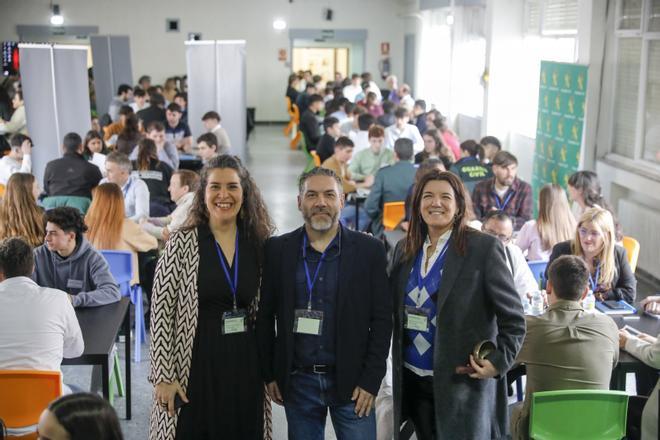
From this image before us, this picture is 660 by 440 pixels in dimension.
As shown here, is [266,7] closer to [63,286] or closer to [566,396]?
[63,286]

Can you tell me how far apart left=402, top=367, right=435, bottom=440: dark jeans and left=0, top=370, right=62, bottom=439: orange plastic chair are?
134 cm

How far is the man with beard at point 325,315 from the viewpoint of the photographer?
2.79 metres

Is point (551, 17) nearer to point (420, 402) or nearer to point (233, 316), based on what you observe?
point (420, 402)

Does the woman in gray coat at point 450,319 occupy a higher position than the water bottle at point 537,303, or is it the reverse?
the woman in gray coat at point 450,319

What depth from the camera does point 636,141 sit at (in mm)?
8148

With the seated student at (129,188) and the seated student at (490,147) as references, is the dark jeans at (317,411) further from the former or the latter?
the seated student at (490,147)

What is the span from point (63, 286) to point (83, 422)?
2573 mm

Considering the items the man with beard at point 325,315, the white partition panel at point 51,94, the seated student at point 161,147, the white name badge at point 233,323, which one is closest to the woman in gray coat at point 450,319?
the man with beard at point 325,315

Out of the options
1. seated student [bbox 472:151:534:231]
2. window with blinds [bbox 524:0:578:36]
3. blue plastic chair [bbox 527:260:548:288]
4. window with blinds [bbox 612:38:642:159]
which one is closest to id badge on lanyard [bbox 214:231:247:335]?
blue plastic chair [bbox 527:260:548:288]

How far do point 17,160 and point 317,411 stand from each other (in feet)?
20.3

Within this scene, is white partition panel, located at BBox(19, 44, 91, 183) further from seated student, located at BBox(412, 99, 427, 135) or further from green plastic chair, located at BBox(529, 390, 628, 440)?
green plastic chair, located at BBox(529, 390, 628, 440)

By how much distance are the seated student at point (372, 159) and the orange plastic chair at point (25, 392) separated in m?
5.60

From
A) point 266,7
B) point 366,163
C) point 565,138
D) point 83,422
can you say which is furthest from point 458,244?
point 266,7

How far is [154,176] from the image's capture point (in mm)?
7227
